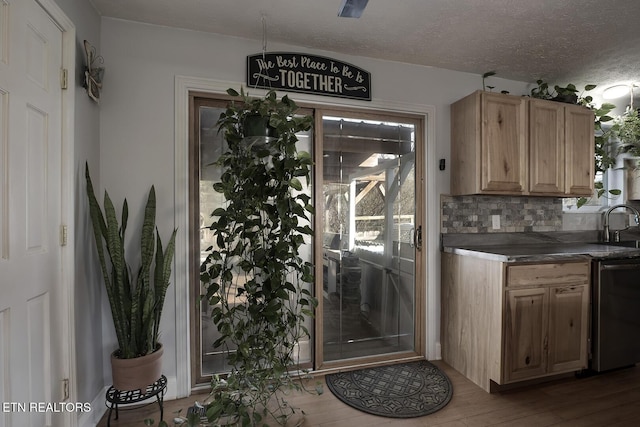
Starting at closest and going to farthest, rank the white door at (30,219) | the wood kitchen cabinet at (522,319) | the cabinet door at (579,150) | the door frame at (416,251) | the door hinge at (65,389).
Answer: the white door at (30,219), the door hinge at (65,389), the wood kitchen cabinet at (522,319), the door frame at (416,251), the cabinet door at (579,150)

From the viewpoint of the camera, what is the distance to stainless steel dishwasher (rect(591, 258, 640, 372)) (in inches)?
89.7

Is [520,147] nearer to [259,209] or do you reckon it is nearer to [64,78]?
[259,209]

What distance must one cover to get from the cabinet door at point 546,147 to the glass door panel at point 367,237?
0.92 meters

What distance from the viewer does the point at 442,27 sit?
2037 mm

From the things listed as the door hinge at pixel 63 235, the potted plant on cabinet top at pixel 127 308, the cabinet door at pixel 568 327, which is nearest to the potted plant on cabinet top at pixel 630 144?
the cabinet door at pixel 568 327

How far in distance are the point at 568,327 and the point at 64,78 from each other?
3405 mm

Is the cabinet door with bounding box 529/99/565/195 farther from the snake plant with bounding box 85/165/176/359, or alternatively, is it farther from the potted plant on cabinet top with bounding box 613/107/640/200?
the snake plant with bounding box 85/165/176/359

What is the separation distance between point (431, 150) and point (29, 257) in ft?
8.44

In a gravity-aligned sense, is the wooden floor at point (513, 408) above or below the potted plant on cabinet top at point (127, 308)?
below

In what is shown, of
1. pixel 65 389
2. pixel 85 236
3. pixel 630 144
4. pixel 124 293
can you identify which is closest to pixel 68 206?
pixel 85 236

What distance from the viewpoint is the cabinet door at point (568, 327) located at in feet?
7.23

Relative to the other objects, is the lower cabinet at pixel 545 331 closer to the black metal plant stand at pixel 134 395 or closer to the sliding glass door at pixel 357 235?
the sliding glass door at pixel 357 235

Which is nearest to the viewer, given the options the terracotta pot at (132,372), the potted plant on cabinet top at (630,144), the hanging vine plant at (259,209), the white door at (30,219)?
the white door at (30,219)

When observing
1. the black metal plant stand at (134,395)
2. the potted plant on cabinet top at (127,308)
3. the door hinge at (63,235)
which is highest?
the door hinge at (63,235)
